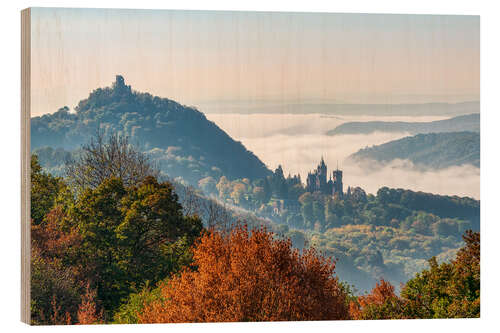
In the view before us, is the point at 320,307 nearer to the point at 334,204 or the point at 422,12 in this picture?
the point at 334,204

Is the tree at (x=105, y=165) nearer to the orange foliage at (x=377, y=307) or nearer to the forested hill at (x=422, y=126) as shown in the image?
the forested hill at (x=422, y=126)

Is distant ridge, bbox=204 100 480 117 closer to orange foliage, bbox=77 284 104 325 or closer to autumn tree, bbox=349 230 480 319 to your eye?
autumn tree, bbox=349 230 480 319

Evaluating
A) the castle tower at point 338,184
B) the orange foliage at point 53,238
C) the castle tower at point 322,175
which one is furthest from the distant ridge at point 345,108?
the orange foliage at point 53,238

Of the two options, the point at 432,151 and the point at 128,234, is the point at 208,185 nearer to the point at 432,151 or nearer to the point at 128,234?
the point at 128,234

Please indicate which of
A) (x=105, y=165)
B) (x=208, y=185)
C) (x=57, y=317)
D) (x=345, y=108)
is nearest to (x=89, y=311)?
(x=57, y=317)

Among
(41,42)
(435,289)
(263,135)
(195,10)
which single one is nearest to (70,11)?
(41,42)

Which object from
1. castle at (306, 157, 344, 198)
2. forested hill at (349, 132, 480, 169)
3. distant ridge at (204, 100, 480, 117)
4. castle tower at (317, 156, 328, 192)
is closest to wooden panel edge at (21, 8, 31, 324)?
distant ridge at (204, 100, 480, 117)
